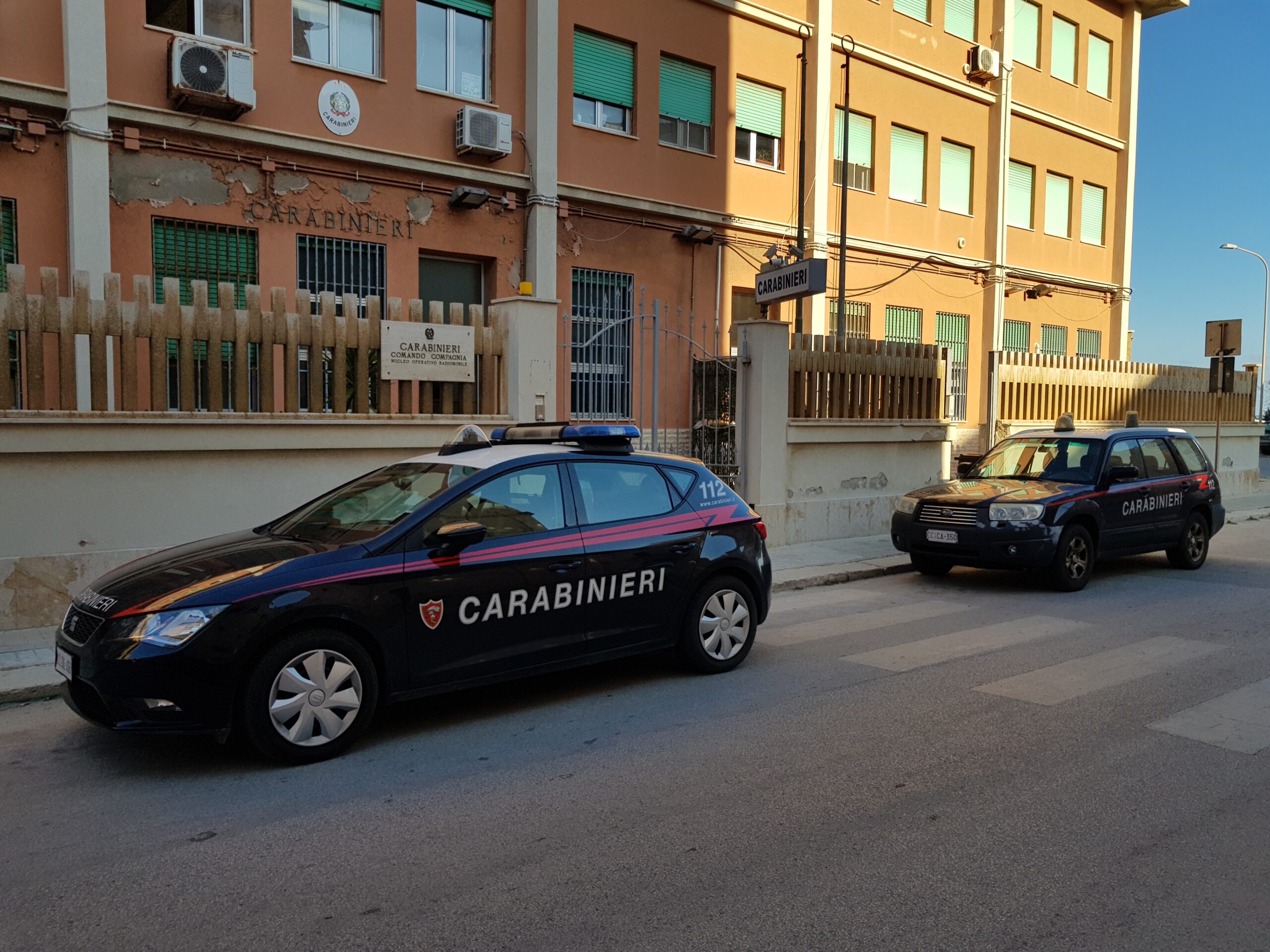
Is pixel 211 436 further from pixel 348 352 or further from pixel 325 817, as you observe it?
pixel 325 817

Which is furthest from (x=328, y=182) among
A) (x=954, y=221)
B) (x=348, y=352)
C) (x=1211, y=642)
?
(x=954, y=221)

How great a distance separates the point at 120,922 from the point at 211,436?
18.5 feet

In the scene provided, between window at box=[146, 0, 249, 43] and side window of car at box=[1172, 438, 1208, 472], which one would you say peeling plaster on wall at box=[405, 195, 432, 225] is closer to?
window at box=[146, 0, 249, 43]

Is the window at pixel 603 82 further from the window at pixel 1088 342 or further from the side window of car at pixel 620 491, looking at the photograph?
the window at pixel 1088 342

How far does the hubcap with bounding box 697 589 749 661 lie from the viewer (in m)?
6.78

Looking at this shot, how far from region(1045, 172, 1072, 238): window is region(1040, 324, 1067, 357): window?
2269 mm

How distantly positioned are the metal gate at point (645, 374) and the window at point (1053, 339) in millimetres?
11882

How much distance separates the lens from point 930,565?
1120cm

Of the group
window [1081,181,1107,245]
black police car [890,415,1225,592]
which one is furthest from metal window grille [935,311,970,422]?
black police car [890,415,1225,592]

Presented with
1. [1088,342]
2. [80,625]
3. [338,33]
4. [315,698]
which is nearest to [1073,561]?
[315,698]

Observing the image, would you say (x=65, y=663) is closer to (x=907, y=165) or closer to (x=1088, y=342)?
(x=907, y=165)

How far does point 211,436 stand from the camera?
8492mm

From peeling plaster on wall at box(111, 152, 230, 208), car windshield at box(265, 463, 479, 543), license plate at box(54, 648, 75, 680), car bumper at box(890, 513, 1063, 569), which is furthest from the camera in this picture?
peeling plaster on wall at box(111, 152, 230, 208)

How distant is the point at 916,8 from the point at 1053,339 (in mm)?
8897
